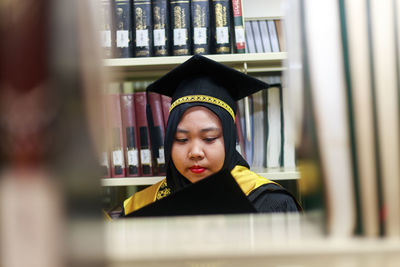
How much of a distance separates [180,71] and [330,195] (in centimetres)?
124

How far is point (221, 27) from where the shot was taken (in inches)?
59.9

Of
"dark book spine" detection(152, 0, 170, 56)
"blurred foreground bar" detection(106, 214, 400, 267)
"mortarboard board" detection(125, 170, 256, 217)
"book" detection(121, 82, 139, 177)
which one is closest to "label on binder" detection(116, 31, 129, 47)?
"dark book spine" detection(152, 0, 170, 56)

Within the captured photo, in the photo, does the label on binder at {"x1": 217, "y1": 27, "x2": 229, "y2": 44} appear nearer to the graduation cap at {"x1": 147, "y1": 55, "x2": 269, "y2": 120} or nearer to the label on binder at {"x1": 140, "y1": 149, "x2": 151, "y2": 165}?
the graduation cap at {"x1": 147, "y1": 55, "x2": 269, "y2": 120}

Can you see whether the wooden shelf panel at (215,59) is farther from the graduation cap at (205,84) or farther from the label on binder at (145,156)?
the label on binder at (145,156)

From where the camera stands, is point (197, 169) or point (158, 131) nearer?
point (197, 169)

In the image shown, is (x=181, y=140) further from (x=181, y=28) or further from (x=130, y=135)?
(x=181, y=28)

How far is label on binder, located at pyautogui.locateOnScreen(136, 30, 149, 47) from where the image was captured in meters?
1.53

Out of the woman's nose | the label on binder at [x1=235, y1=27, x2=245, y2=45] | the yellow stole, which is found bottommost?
the yellow stole

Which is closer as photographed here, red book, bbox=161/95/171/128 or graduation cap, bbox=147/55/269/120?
graduation cap, bbox=147/55/269/120

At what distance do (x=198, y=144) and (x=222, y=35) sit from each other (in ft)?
1.73

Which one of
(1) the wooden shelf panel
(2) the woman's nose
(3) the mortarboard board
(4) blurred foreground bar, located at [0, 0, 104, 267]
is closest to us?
(4) blurred foreground bar, located at [0, 0, 104, 267]

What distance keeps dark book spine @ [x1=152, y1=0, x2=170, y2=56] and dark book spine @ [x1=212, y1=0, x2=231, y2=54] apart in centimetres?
22

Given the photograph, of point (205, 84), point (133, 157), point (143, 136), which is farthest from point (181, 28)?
point (133, 157)

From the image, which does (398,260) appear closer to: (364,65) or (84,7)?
(364,65)
